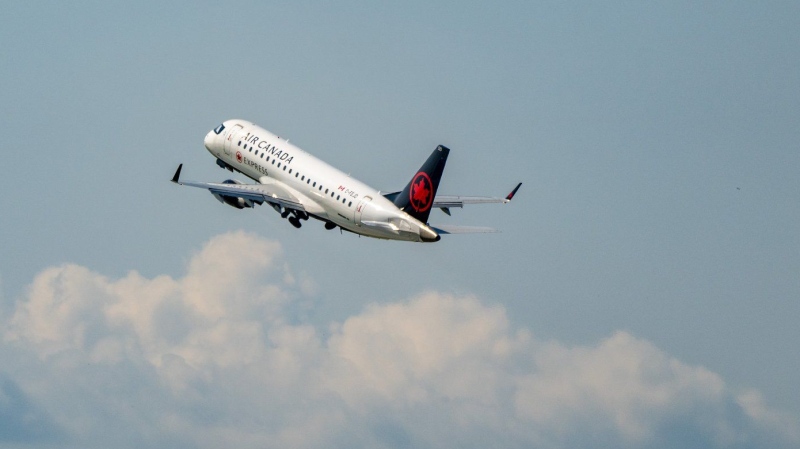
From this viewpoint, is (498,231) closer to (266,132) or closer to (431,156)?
(431,156)

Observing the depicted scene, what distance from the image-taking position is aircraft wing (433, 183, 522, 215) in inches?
4476

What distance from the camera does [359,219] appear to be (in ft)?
343

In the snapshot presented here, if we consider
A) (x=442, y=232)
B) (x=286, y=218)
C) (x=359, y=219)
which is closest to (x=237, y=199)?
(x=286, y=218)

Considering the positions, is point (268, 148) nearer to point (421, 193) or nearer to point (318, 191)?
point (318, 191)

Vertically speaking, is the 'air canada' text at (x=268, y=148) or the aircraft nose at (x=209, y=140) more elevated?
the aircraft nose at (x=209, y=140)

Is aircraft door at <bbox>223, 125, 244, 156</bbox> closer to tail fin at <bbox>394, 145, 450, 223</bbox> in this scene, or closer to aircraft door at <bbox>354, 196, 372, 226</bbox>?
aircraft door at <bbox>354, 196, 372, 226</bbox>

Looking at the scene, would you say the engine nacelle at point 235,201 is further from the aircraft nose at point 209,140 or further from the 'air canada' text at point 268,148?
the aircraft nose at point 209,140

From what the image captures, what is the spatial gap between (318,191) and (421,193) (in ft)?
32.7

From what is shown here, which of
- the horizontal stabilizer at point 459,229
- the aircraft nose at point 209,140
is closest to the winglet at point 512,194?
the horizontal stabilizer at point 459,229

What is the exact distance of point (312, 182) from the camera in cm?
10875

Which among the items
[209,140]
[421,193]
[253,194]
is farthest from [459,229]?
[209,140]

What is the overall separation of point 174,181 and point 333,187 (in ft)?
43.0

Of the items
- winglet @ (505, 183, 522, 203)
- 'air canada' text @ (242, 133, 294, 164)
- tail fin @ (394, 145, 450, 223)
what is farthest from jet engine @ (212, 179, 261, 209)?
winglet @ (505, 183, 522, 203)

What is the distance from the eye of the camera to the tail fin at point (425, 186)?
336ft
